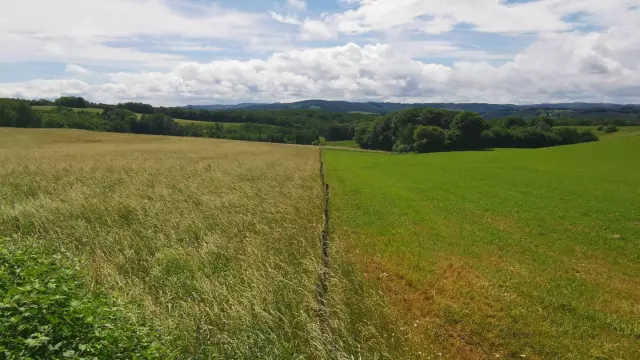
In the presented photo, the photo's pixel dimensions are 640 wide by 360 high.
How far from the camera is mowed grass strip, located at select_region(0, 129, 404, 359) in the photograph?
8180 mm

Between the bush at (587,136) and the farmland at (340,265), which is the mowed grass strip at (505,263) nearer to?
the farmland at (340,265)

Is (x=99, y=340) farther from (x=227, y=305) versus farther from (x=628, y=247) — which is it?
(x=628, y=247)

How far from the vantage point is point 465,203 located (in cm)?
2555

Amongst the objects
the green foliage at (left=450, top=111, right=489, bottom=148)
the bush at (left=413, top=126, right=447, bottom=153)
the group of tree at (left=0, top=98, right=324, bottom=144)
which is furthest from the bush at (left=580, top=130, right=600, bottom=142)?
the group of tree at (left=0, top=98, right=324, bottom=144)

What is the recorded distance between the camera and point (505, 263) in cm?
1442

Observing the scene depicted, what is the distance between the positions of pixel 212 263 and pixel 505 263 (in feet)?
32.4

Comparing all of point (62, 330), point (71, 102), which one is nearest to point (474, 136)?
point (62, 330)

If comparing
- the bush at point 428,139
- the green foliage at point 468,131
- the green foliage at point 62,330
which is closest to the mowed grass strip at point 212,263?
the green foliage at point 62,330

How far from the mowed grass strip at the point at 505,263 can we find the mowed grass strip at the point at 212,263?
5.48 ft

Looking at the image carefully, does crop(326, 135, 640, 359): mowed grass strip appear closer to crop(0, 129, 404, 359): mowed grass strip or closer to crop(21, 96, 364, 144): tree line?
crop(0, 129, 404, 359): mowed grass strip

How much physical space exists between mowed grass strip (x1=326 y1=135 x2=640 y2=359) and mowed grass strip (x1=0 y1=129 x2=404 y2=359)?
1671mm

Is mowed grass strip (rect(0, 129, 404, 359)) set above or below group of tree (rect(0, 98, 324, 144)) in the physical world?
below

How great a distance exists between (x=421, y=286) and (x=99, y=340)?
28.4 ft

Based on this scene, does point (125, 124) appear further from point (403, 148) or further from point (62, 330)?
point (62, 330)
